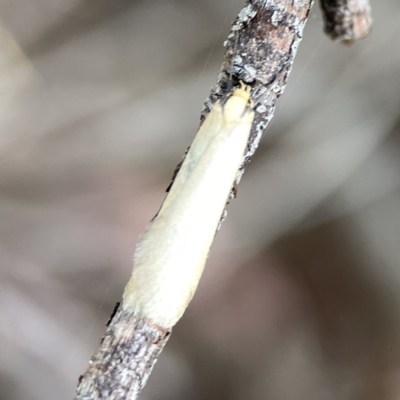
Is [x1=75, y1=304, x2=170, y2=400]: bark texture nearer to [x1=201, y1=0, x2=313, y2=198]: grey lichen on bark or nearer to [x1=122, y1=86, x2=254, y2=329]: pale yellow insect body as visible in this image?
[x1=122, y1=86, x2=254, y2=329]: pale yellow insect body

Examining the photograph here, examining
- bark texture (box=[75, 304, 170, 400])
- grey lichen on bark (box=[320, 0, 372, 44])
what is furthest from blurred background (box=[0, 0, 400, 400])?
bark texture (box=[75, 304, 170, 400])

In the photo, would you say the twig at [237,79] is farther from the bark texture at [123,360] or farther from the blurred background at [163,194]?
the blurred background at [163,194]

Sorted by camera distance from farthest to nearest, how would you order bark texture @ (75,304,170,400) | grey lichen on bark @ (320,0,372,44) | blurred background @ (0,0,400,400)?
blurred background @ (0,0,400,400) → grey lichen on bark @ (320,0,372,44) → bark texture @ (75,304,170,400)

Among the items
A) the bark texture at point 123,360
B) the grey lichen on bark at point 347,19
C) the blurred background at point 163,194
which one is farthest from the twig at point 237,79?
the blurred background at point 163,194

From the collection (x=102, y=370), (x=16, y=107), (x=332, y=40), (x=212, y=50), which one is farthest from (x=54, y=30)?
(x=102, y=370)

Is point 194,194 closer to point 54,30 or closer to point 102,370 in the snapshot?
point 102,370

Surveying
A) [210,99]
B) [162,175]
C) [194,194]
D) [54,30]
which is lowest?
[194,194]
